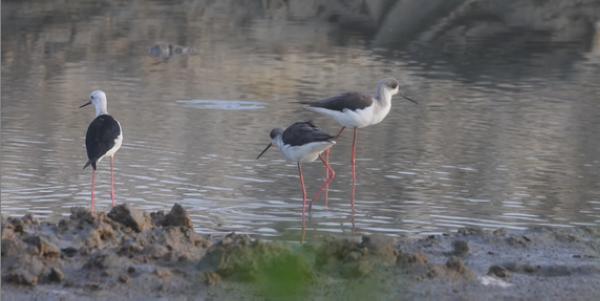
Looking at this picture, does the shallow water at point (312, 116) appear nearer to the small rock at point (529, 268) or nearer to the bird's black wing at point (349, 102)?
the bird's black wing at point (349, 102)

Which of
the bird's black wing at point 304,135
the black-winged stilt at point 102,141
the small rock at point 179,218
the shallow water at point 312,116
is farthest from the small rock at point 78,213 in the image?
the bird's black wing at point 304,135

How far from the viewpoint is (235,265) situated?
18.5 feet

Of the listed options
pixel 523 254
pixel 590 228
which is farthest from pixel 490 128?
pixel 523 254

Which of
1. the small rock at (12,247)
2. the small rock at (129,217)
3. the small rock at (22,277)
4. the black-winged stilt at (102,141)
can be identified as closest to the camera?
the small rock at (22,277)

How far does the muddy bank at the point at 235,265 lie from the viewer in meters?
5.57

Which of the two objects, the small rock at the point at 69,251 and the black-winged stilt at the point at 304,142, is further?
the black-winged stilt at the point at 304,142

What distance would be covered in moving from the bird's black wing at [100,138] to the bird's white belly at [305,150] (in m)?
1.55

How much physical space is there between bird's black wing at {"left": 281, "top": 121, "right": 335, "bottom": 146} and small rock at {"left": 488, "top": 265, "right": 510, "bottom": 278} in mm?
2666

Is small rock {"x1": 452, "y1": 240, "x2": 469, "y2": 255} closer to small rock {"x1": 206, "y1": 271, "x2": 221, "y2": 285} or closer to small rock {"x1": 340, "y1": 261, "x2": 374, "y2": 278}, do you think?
small rock {"x1": 340, "y1": 261, "x2": 374, "y2": 278}

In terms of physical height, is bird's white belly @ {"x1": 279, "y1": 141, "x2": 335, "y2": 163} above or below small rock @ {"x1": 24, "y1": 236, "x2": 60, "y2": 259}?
above

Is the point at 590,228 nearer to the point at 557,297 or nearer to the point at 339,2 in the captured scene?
the point at 557,297

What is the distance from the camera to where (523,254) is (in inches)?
261

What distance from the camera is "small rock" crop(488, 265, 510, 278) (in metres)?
5.95

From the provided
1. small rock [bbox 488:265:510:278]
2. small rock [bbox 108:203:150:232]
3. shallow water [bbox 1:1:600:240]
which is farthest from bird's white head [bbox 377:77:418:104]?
small rock [bbox 488:265:510:278]
